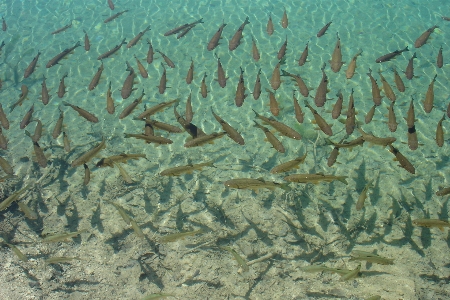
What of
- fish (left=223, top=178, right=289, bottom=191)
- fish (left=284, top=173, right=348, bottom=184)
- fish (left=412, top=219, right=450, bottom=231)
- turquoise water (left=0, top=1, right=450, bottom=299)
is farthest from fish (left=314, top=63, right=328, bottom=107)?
fish (left=412, top=219, right=450, bottom=231)

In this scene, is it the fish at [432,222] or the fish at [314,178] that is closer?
the fish at [432,222]

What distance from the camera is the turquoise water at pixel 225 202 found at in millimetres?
4371

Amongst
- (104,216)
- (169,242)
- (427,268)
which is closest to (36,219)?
(104,216)

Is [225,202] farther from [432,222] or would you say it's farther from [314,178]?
[432,222]

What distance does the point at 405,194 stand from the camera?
545 centimetres

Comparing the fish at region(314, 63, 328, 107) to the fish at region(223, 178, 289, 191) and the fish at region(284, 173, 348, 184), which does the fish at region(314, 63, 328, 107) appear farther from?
the fish at region(223, 178, 289, 191)

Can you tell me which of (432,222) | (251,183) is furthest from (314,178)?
(432,222)

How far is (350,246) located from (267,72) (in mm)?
5604

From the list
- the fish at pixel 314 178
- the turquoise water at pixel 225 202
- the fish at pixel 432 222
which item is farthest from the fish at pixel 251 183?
the fish at pixel 432 222

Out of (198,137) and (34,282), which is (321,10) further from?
(34,282)

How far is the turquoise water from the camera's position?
4.37m

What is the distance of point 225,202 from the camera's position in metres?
5.34

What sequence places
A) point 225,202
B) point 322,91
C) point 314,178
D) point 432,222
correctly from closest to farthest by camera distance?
point 432,222
point 314,178
point 225,202
point 322,91

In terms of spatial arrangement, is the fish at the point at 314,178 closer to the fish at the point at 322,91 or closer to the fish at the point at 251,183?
the fish at the point at 251,183
